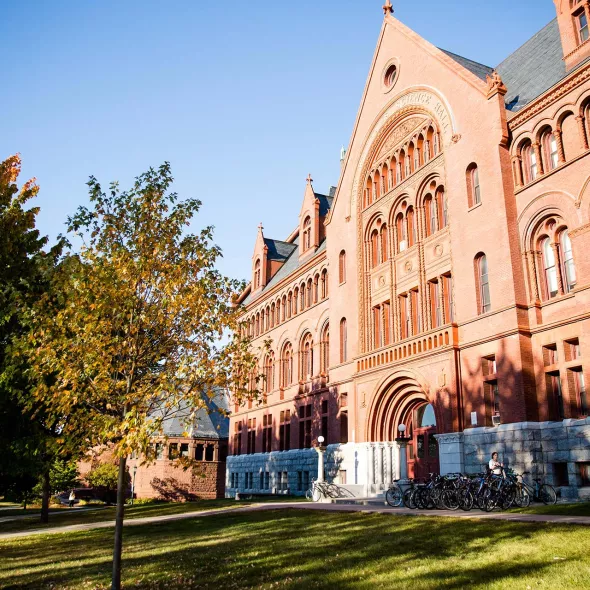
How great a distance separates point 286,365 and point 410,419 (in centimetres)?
1642

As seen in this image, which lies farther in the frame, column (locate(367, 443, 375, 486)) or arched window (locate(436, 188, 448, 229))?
column (locate(367, 443, 375, 486))

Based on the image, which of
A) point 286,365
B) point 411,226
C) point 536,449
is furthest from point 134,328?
point 286,365

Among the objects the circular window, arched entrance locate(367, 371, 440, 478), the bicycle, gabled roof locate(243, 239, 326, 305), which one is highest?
the circular window

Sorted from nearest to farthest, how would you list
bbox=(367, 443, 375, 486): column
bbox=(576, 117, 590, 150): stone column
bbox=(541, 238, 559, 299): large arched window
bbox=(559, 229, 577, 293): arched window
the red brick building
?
bbox=(576, 117, 590, 150): stone column → the red brick building → bbox=(559, 229, 577, 293): arched window → bbox=(541, 238, 559, 299): large arched window → bbox=(367, 443, 375, 486): column

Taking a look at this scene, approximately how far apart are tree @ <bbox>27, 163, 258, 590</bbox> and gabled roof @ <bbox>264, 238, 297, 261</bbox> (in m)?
39.5

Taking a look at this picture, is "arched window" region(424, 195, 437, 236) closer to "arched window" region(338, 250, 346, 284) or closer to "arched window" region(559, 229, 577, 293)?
"arched window" region(559, 229, 577, 293)

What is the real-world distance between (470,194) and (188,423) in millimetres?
18033

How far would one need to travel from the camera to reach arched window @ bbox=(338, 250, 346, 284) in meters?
35.4

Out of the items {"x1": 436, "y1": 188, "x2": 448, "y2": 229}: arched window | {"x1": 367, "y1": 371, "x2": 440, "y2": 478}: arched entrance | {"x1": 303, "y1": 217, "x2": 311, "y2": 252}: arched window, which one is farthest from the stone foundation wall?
{"x1": 303, "y1": 217, "x2": 311, "y2": 252}: arched window

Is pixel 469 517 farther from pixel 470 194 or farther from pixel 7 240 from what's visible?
pixel 7 240

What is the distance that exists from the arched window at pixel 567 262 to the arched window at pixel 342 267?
15.3m

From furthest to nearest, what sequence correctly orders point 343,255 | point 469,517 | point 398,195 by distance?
point 343,255 → point 398,195 → point 469,517

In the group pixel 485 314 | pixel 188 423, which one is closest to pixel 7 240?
pixel 188 423

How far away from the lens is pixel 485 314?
22.9 meters
